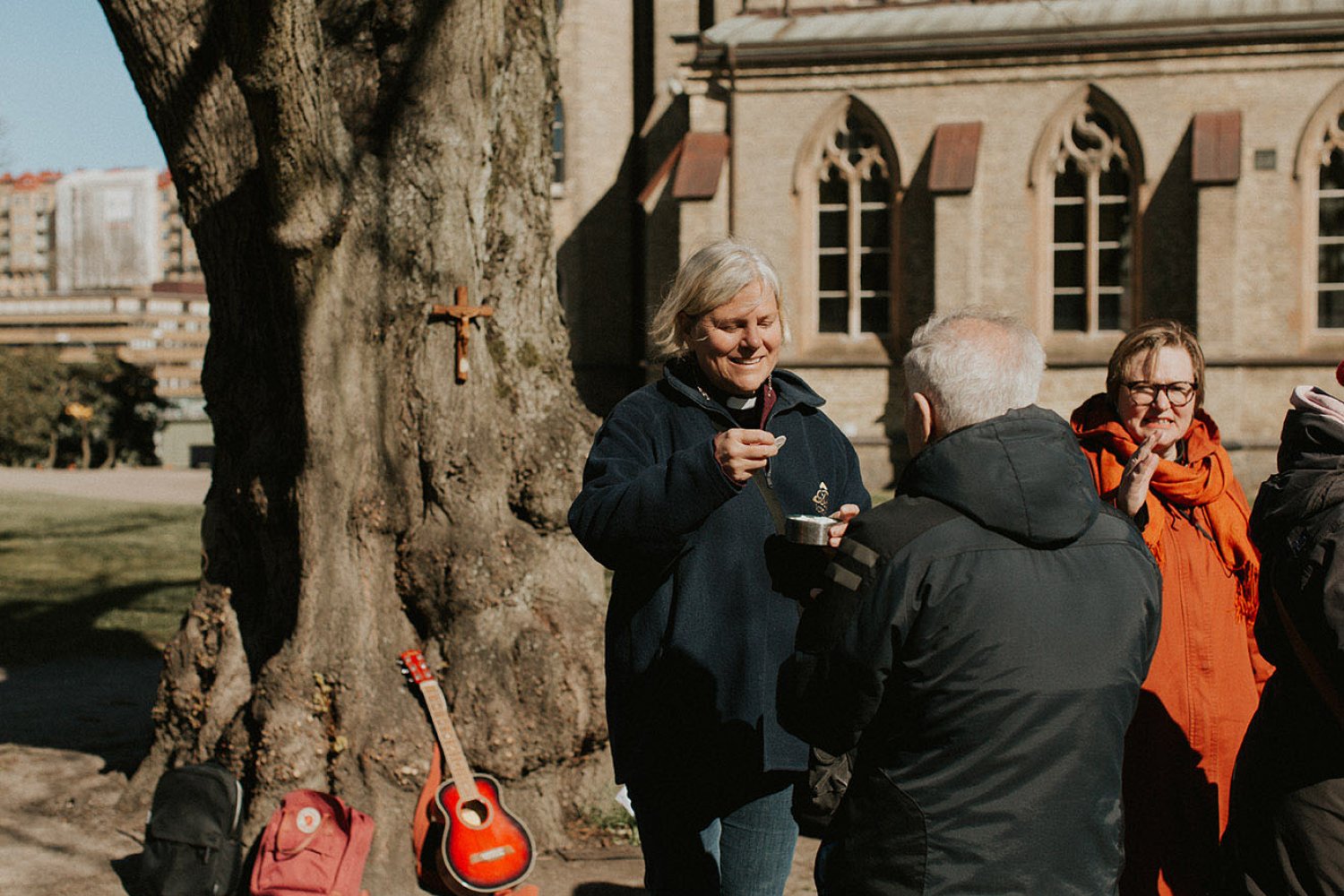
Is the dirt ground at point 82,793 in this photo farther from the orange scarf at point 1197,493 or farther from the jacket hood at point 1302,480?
the jacket hood at point 1302,480

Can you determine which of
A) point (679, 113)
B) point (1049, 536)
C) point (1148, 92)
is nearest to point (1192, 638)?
point (1049, 536)

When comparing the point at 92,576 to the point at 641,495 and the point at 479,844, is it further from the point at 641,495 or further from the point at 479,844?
the point at 641,495

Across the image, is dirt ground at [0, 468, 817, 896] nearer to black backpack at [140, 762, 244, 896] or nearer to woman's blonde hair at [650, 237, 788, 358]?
black backpack at [140, 762, 244, 896]

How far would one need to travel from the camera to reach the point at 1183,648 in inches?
132

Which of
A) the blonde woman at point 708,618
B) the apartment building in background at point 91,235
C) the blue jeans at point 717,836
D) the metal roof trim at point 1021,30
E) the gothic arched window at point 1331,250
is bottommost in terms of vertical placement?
the blue jeans at point 717,836

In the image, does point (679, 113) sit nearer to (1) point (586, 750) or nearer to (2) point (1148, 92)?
(2) point (1148, 92)

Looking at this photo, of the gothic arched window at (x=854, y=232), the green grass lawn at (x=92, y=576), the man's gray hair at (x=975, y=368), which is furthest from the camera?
the gothic arched window at (x=854, y=232)

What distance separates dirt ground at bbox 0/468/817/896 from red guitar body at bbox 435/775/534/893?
11.3 inches

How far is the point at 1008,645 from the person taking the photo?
2178 millimetres

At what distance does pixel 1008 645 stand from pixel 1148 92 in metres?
19.8

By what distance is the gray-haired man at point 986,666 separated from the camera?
2.19 metres

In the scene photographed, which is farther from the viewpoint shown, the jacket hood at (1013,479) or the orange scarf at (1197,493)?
the orange scarf at (1197,493)

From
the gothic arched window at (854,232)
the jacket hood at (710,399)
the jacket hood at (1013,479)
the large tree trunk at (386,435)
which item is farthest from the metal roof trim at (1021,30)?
the jacket hood at (1013,479)

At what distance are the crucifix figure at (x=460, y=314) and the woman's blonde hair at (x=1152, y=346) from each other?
2.53 metres
